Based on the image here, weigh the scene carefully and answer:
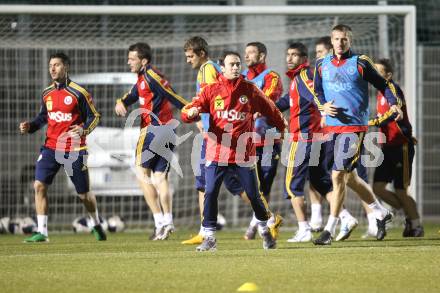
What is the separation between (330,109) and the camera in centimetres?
1027

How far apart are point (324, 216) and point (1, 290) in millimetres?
9564

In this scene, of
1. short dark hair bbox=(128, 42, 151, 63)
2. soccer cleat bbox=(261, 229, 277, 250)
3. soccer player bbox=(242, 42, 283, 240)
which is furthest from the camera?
short dark hair bbox=(128, 42, 151, 63)

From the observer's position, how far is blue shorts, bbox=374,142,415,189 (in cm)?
1227

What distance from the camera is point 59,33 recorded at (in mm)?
15117

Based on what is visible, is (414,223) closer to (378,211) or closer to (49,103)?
(378,211)

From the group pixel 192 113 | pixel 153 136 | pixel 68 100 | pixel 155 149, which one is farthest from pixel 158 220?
pixel 192 113

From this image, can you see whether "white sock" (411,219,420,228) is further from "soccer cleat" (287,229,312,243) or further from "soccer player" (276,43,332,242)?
"soccer cleat" (287,229,312,243)

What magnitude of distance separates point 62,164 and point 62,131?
1.28ft

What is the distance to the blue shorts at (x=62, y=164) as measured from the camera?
12.0 m

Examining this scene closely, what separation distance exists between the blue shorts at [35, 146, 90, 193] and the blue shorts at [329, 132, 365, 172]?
3.21 m

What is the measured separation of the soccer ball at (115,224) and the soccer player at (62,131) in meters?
2.48

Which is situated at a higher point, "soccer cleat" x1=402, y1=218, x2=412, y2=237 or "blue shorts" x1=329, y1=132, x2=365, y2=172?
"blue shorts" x1=329, y1=132, x2=365, y2=172

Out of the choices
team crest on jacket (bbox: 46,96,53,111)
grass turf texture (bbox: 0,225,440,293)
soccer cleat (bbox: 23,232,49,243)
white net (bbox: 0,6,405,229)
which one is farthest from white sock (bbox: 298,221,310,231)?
white net (bbox: 0,6,405,229)

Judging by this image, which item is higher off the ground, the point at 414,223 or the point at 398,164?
the point at 398,164
